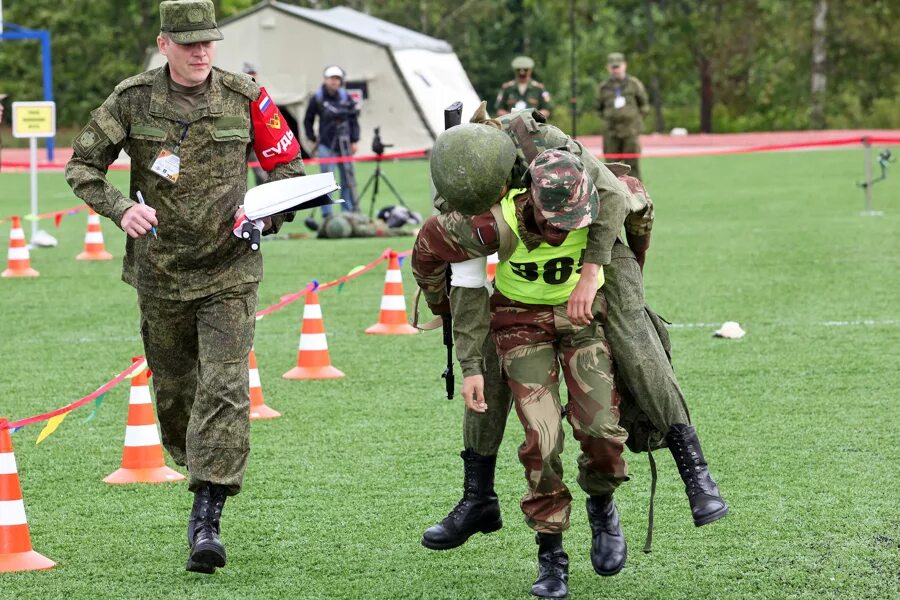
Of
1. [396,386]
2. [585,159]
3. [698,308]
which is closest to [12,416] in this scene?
[396,386]

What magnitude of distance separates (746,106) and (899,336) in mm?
54663

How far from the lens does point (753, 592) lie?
5.23 metres

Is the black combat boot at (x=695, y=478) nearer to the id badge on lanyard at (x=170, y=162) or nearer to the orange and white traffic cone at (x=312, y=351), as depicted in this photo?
the id badge on lanyard at (x=170, y=162)

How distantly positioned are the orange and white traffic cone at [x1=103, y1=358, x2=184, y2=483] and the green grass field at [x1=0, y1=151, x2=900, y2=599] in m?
0.12

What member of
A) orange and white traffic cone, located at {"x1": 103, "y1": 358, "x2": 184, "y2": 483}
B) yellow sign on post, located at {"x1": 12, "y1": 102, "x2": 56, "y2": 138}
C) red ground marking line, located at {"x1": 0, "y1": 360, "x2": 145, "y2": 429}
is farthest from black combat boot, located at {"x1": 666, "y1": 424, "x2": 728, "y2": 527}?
yellow sign on post, located at {"x1": 12, "y1": 102, "x2": 56, "y2": 138}

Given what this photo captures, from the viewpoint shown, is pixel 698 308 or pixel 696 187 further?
pixel 696 187

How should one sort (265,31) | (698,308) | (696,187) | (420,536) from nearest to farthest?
(420,536), (698,308), (696,187), (265,31)

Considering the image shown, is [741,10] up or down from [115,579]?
up

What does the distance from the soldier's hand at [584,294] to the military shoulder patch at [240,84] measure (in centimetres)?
150

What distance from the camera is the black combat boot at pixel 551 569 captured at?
518 cm

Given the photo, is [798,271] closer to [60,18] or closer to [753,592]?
[753,592]

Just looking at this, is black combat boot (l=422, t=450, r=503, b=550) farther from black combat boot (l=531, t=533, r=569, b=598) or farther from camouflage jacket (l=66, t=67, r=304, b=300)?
camouflage jacket (l=66, t=67, r=304, b=300)

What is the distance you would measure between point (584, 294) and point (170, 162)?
5.25ft

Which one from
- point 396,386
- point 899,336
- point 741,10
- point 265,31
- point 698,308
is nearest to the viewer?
point 396,386
